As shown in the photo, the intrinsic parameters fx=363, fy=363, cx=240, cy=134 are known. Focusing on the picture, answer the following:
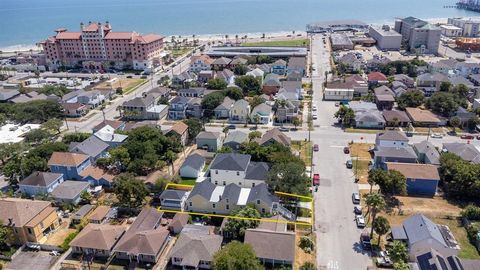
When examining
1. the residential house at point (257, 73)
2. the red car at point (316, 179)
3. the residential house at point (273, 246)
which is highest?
the residential house at point (257, 73)

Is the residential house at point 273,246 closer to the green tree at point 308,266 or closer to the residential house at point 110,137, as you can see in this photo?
the green tree at point 308,266

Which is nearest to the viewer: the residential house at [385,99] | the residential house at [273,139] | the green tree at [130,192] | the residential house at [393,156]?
the green tree at [130,192]

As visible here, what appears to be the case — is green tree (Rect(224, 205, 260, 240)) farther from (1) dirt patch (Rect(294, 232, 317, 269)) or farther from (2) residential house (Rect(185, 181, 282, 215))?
(1) dirt patch (Rect(294, 232, 317, 269))

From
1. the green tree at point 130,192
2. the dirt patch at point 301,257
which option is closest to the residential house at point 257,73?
the green tree at point 130,192

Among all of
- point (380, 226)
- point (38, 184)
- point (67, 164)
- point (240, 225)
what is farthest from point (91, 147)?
point (380, 226)

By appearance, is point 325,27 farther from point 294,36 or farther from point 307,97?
point 307,97
